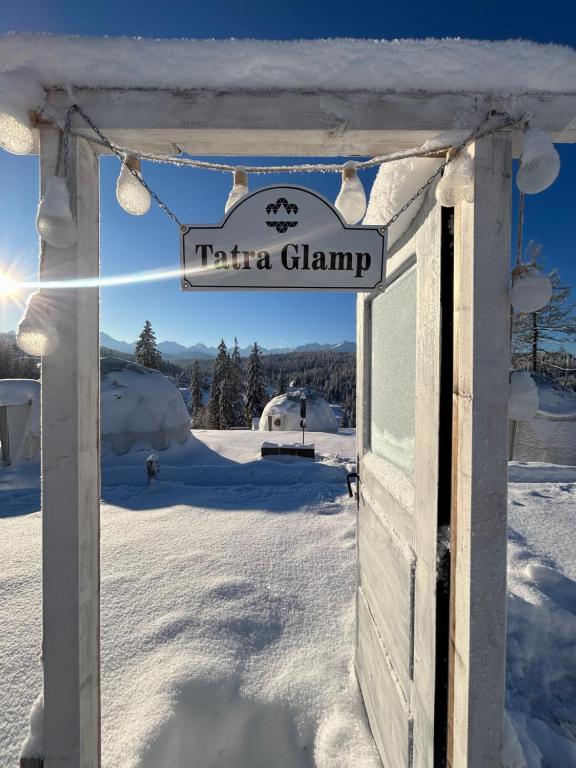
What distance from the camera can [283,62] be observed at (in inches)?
58.7

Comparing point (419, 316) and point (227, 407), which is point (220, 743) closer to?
point (419, 316)

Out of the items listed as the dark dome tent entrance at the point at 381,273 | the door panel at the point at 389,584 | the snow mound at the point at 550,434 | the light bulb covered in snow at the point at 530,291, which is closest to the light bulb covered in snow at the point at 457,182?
the dark dome tent entrance at the point at 381,273

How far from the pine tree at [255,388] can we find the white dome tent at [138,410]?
24277mm

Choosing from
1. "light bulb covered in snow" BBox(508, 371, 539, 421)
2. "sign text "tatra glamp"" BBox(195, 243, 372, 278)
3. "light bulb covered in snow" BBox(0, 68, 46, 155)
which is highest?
"light bulb covered in snow" BBox(0, 68, 46, 155)

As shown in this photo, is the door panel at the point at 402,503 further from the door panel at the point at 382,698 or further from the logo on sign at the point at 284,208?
the logo on sign at the point at 284,208

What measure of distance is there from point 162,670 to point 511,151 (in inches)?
153

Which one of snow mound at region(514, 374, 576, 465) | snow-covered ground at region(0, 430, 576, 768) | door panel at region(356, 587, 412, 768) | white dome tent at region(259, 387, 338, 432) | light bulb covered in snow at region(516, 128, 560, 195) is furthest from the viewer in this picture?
white dome tent at region(259, 387, 338, 432)

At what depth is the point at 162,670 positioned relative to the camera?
250cm

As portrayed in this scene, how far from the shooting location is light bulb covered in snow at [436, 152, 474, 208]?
140cm

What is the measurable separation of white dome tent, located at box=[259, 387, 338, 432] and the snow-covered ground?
16343 mm

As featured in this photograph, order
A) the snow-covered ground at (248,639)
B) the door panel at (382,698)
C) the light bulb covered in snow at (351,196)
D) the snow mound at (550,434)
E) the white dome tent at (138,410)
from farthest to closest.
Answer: the white dome tent at (138,410) → the snow mound at (550,434) → the snow-covered ground at (248,639) → the door panel at (382,698) → the light bulb covered in snow at (351,196)

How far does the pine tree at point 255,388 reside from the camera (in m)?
40.1

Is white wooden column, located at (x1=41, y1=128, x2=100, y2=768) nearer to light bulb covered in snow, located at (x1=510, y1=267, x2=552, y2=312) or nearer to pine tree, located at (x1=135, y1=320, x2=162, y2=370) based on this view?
light bulb covered in snow, located at (x1=510, y1=267, x2=552, y2=312)

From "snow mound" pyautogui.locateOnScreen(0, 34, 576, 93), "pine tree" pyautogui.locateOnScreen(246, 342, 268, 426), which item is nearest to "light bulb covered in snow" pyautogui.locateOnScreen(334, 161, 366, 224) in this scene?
"snow mound" pyautogui.locateOnScreen(0, 34, 576, 93)
